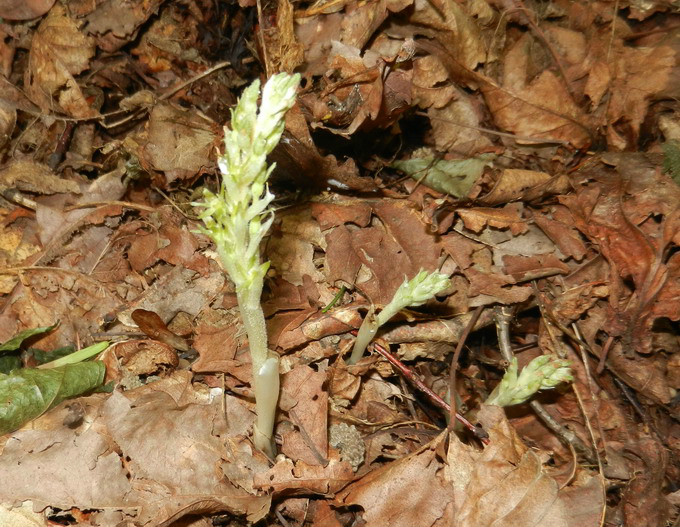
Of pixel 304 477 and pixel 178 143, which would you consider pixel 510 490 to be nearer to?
pixel 304 477

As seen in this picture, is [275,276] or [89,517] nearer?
[89,517]

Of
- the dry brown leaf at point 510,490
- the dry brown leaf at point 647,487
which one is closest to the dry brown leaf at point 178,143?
the dry brown leaf at point 510,490

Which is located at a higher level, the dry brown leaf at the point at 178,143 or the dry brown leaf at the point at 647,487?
the dry brown leaf at the point at 178,143

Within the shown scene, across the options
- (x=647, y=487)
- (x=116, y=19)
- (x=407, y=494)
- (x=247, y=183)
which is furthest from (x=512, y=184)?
(x=116, y=19)

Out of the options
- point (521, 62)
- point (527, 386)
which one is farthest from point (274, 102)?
point (521, 62)

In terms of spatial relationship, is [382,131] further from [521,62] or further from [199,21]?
[199,21]

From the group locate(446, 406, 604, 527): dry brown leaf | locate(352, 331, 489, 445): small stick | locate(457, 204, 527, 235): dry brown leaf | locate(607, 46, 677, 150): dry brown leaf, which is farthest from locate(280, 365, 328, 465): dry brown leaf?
locate(607, 46, 677, 150): dry brown leaf

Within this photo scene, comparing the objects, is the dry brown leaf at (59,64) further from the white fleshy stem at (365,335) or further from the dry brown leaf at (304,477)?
the dry brown leaf at (304,477)

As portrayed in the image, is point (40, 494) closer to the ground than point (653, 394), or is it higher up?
higher up
